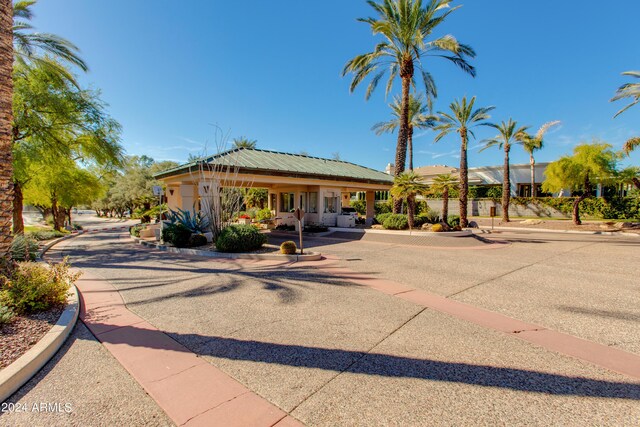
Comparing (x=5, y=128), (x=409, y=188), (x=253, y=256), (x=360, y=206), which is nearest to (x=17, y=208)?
(x=5, y=128)

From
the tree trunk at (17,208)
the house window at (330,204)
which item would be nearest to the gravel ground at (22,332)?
the house window at (330,204)

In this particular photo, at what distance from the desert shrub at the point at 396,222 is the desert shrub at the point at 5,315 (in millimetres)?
16445

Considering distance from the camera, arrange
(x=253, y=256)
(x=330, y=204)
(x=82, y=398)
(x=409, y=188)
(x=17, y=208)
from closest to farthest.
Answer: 1. (x=82, y=398)
2. (x=253, y=256)
3. (x=409, y=188)
4. (x=17, y=208)
5. (x=330, y=204)

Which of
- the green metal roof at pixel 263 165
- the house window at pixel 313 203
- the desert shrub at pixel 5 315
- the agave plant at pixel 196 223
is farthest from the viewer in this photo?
the house window at pixel 313 203

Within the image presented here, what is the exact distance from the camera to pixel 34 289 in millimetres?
5266

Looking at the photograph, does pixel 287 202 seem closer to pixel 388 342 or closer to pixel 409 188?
pixel 409 188

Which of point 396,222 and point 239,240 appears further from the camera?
point 396,222

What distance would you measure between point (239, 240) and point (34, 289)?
21.9ft

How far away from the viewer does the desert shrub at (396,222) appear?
1788 cm

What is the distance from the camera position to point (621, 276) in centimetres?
866

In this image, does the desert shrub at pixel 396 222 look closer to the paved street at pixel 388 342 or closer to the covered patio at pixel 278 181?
the covered patio at pixel 278 181

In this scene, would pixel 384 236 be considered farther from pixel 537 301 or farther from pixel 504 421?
pixel 504 421

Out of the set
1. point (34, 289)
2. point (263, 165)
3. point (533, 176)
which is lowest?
point (34, 289)

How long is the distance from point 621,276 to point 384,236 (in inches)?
383
